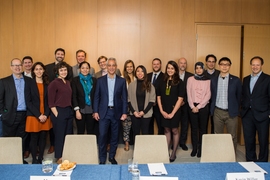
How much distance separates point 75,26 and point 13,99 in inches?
89.8

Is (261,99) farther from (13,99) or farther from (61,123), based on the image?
(13,99)

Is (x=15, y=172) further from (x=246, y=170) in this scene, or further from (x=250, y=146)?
(x=250, y=146)

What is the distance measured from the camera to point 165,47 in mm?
5355

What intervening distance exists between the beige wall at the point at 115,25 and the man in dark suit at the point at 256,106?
5.57 feet

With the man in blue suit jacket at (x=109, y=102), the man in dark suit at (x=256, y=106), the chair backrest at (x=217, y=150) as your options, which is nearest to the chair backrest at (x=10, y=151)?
the man in blue suit jacket at (x=109, y=102)

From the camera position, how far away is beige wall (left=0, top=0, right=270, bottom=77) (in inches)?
203

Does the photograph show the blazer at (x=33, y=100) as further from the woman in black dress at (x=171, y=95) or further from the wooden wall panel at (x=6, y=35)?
the woman in black dress at (x=171, y=95)

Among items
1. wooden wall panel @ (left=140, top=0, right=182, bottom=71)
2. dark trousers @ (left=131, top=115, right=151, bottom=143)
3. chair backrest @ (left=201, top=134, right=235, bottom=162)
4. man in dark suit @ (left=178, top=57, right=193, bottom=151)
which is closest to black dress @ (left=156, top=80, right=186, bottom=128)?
dark trousers @ (left=131, top=115, right=151, bottom=143)

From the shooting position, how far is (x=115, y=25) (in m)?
5.31

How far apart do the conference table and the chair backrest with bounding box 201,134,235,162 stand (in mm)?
399

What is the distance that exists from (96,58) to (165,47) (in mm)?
1575

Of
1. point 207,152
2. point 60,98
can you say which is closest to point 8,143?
point 60,98

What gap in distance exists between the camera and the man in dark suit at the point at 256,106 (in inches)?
148

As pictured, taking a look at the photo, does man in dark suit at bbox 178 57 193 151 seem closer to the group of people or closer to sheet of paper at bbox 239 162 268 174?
the group of people
